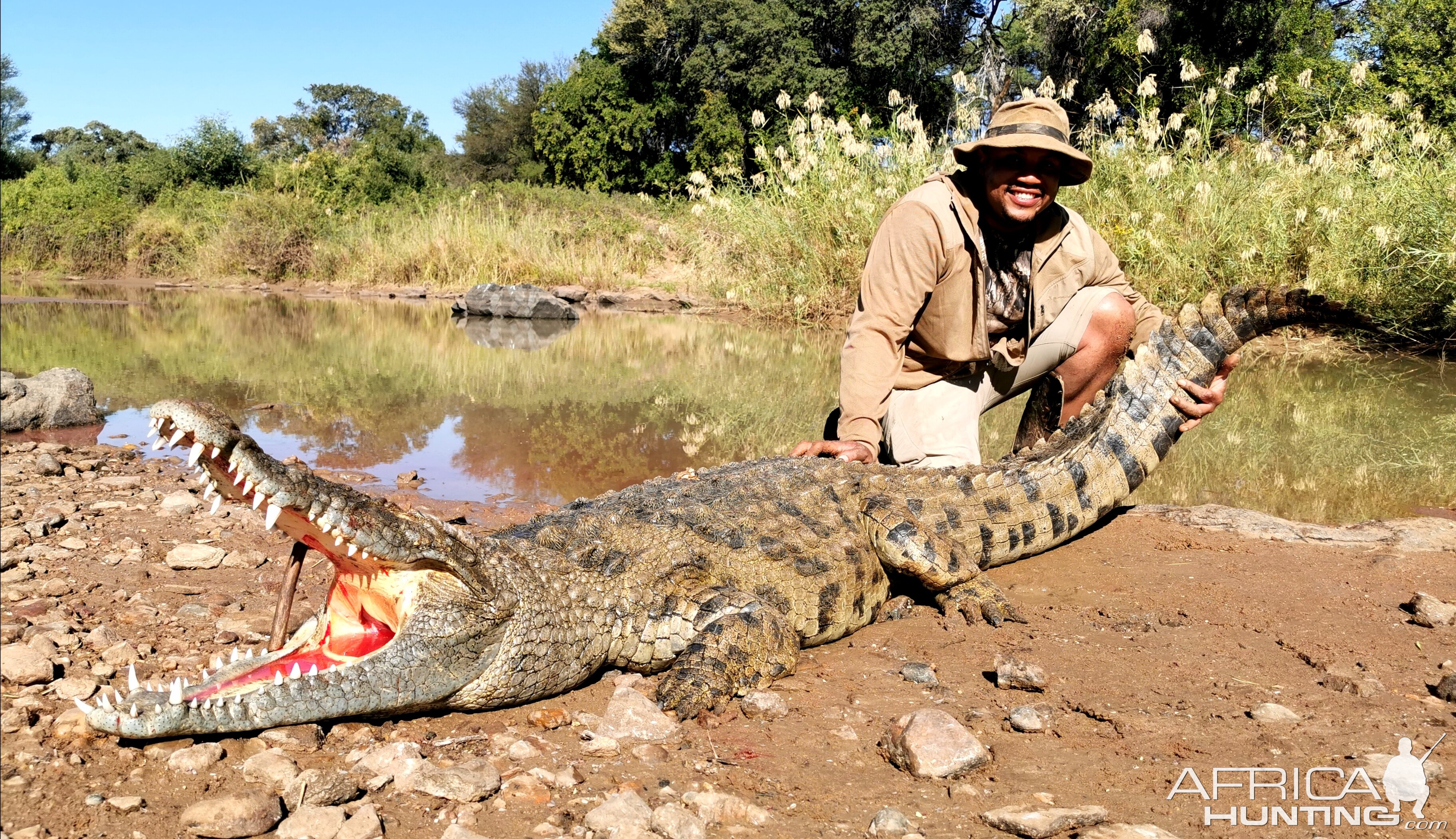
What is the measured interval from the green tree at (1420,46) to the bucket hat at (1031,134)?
17.9 meters

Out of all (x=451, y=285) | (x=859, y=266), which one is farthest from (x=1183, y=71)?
(x=451, y=285)

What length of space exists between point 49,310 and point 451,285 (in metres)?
6.73

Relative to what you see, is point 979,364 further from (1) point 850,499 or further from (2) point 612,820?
(2) point 612,820

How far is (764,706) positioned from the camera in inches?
99.4

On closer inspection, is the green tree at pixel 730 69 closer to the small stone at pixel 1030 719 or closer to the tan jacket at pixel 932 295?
the tan jacket at pixel 932 295

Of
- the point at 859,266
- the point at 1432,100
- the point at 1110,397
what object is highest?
the point at 1432,100

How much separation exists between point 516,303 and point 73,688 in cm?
1265

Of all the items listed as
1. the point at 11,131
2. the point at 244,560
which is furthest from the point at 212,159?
the point at 244,560

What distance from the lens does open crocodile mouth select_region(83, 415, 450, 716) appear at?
203 centimetres

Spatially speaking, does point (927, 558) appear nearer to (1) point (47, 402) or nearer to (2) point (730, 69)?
(1) point (47, 402)

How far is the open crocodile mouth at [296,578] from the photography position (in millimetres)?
2033

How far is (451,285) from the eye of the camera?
17812 millimetres

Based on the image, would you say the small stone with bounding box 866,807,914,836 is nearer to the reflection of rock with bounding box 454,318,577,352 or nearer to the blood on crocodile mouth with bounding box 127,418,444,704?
the blood on crocodile mouth with bounding box 127,418,444,704

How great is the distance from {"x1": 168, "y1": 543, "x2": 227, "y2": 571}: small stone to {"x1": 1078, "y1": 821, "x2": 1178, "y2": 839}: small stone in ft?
9.34
